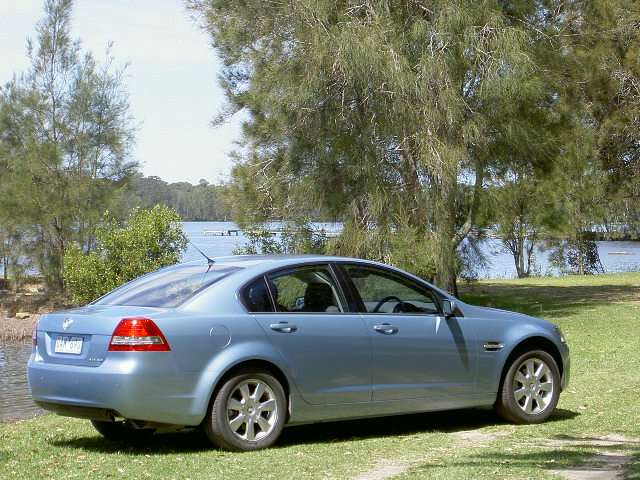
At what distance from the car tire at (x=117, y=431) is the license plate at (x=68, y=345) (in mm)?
861

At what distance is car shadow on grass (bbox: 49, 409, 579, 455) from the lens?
8195mm

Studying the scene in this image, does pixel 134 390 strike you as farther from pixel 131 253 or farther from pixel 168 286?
pixel 131 253

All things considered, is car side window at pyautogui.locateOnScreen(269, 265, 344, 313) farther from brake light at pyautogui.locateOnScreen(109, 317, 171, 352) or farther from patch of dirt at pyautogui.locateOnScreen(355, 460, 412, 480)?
patch of dirt at pyautogui.locateOnScreen(355, 460, 412, 480)

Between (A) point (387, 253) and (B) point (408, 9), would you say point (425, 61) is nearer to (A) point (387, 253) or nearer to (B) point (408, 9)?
(B) point (408, 9)

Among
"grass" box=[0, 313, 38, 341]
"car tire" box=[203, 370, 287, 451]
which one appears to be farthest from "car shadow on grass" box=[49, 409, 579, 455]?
"grass" box=[0, 313, 38, 341]

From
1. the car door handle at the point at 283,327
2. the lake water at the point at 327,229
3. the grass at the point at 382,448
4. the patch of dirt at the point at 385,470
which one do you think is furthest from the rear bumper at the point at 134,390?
the lake water at the point at 327,229

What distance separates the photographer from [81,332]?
764 centimetres

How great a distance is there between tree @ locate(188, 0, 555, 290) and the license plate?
1480 centimetres

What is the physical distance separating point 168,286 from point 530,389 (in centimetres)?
339

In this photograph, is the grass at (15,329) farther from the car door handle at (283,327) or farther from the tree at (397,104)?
the car door handle at (283,327)

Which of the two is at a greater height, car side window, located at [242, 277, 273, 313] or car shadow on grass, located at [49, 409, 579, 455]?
car side window, located at [242, 277, 273, 313]

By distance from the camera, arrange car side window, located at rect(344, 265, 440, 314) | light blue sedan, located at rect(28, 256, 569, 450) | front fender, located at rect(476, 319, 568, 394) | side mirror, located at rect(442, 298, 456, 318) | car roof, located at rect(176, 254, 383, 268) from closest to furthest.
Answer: light blue sedan, located at rect(28, 256, 569, 450), car roof, located at rect(176, 254, 383, 268), car side window, located at rect(344, 265, 440, 314), side mirror, located at rect(442, 298, 456, 318), front fender, located at rect(476, 319, 568, 394)

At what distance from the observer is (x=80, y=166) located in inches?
1371

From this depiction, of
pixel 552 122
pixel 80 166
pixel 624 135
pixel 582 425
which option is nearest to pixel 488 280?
pixel 624 135
